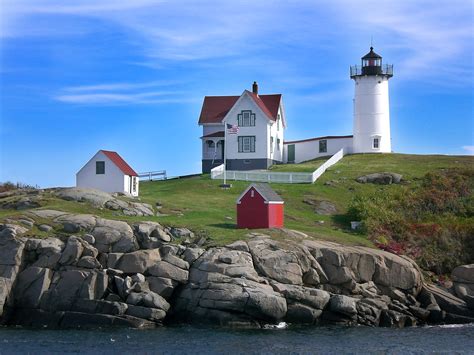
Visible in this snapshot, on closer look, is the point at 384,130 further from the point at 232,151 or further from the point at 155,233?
the point at 155,233

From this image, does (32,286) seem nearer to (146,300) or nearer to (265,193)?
(146,300)

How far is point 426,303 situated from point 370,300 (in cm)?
340

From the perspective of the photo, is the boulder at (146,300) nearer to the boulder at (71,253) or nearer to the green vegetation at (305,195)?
the boulder at (71,253)

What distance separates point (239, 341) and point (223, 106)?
43991mm

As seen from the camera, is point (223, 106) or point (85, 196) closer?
point (85, 196)

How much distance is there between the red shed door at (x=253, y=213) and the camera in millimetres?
44156

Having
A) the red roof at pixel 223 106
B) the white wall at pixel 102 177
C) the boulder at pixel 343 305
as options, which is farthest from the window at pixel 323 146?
the boulder at pixel 343 305

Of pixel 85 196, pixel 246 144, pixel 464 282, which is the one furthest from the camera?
pixel 246 144

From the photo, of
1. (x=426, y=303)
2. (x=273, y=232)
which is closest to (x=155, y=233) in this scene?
(x=273, y=232)

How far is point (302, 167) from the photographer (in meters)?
68.1

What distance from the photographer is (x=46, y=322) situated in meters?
36.4

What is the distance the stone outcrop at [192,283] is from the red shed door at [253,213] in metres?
3.20

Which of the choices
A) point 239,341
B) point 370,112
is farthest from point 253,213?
point 370,112

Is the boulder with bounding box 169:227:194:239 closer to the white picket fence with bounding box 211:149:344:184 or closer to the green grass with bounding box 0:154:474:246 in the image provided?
the green grass with bounding box 0:154:474:246
